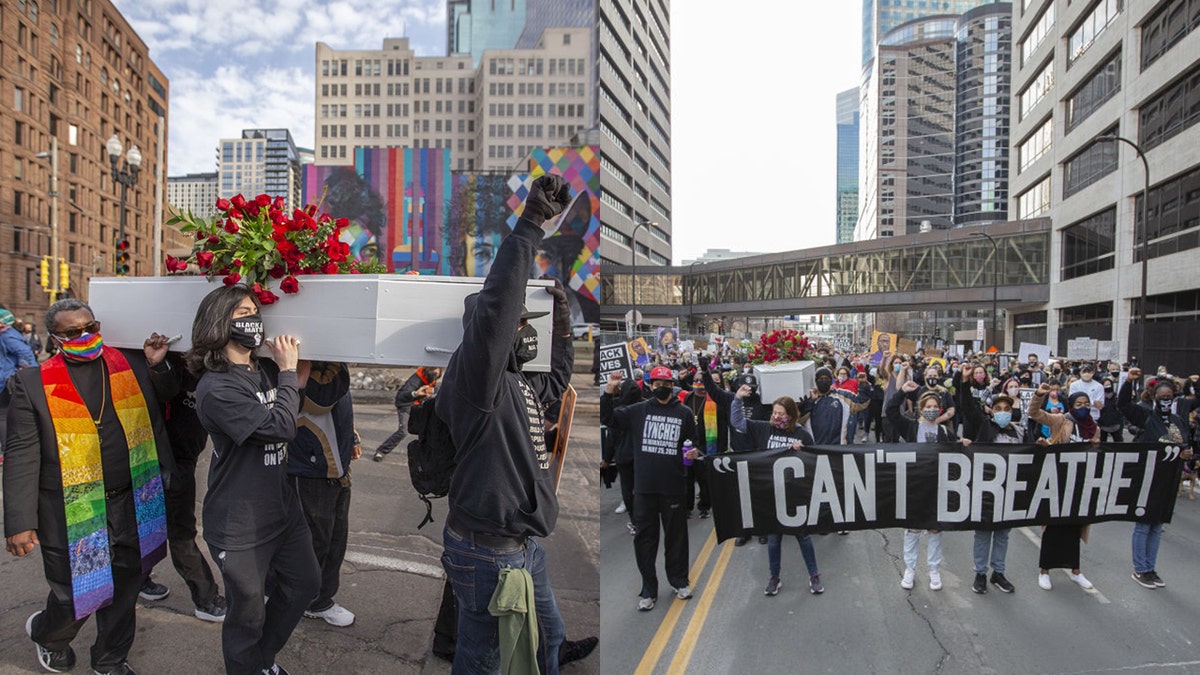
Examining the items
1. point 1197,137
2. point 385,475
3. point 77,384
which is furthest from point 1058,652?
point 1197,137

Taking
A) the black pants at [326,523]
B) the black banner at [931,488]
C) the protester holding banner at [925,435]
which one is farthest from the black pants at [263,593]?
the protester holding banner at [925,435]

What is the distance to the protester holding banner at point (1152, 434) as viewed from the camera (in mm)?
6121

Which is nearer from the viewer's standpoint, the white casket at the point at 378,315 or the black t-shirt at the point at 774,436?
the white casket at the point at 378,315

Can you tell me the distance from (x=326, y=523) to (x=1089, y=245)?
3555 cm

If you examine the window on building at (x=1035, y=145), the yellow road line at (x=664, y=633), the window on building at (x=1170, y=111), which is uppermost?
the window on building at (x=1035, y=145)

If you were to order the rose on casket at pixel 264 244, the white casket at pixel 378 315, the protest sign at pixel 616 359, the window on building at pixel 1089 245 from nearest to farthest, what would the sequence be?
1. the white casket at pixel 378 315
2. the rose on casket at pixel 264 244
3. the protest sign at pixel 616 359
4. the window on building at pixel 1089 245

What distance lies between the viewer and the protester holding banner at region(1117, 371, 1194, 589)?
20.1 feet

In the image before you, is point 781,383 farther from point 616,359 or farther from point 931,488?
point 931,488

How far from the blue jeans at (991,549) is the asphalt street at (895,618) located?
22 centimetres

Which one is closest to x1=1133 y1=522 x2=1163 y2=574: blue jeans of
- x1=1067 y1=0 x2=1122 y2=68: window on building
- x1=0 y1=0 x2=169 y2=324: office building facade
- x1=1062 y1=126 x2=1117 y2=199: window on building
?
x1=1067 y1=0 x2=1122 y2=68: window on building

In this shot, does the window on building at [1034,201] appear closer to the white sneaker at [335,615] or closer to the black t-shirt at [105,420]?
the white sneaker at [335,615]

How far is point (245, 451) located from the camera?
3342mm

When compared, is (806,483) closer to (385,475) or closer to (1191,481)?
(385,475)

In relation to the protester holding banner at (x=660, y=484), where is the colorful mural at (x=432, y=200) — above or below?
above
